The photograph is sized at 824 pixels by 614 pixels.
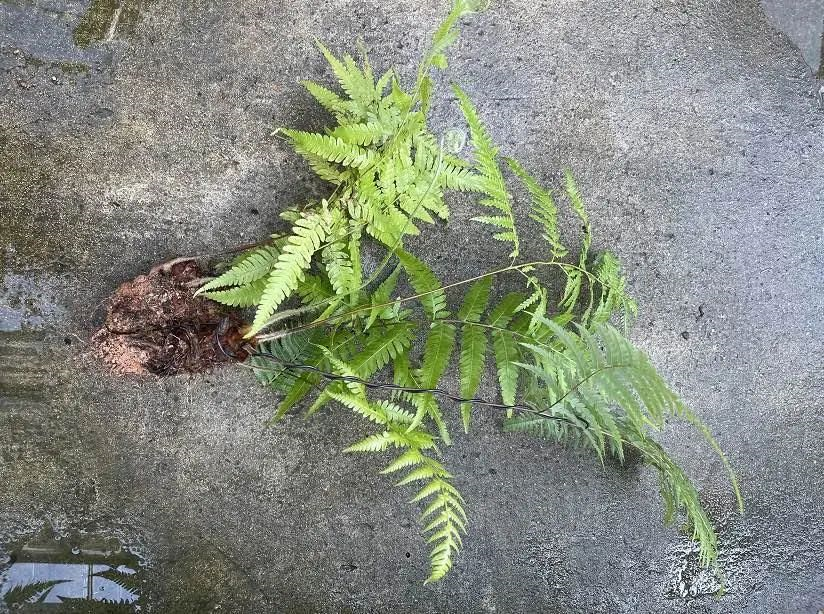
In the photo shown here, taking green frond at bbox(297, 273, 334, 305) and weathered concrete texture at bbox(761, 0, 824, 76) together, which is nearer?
green frond at bbox(297, 273, 334, 305)

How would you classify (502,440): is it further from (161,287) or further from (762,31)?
(762,31)

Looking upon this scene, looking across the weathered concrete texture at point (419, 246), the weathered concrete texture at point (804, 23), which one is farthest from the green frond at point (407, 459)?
the weathered concrete texture at point (804, 23)

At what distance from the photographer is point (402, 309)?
8.92 ft

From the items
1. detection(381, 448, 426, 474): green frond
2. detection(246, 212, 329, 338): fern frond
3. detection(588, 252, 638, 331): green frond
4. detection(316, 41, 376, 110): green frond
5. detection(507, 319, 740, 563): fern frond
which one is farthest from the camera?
detection(588, 252, 638, 331): green frond

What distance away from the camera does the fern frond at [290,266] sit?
211 cm

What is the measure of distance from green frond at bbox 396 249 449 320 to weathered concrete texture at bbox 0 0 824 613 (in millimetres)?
347

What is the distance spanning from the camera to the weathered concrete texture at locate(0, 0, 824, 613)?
2656 millimetres

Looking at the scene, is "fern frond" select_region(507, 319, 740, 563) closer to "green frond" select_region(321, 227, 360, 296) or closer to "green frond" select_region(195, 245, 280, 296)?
"green frond" select_region(321, 227, 360, 296)

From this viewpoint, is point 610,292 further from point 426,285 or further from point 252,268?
point 252,268

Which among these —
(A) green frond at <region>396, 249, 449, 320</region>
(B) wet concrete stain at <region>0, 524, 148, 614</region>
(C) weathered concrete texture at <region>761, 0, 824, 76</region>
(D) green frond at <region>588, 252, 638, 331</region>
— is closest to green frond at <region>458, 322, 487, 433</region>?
(A) green frond at <region>396, 249, 449, 320</region>

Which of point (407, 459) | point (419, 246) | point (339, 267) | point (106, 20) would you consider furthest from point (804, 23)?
point (106, 20)

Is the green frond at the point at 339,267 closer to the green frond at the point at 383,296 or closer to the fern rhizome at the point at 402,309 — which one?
the fern rhizome at the point at 402,309

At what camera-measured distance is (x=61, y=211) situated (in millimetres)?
2641

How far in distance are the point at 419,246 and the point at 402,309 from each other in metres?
0.32
